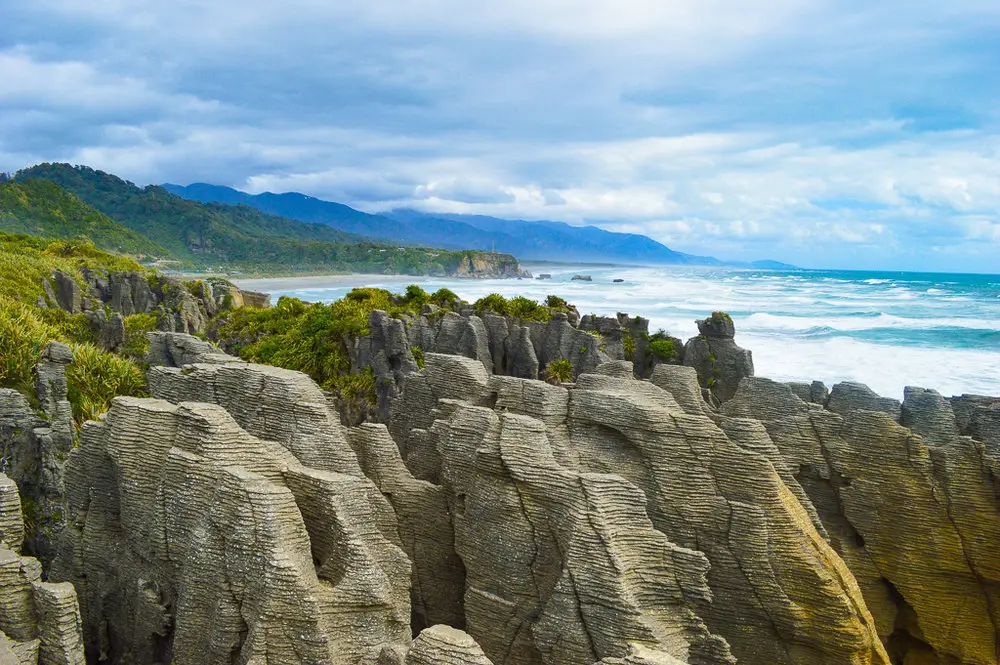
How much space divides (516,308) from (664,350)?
691 cm

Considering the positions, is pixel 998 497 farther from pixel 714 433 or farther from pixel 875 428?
pixel 714 433

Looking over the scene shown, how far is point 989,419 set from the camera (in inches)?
524

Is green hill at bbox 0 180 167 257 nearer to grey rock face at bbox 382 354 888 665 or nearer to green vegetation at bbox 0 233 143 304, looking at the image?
green vegetation at bbox 0 233 143 304

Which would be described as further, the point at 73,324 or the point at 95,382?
the point at 73,324

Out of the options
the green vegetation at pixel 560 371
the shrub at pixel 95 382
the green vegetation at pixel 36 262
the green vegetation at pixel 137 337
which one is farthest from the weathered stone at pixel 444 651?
the green vegetation at pixel 36 262

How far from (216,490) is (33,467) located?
20.1 feet

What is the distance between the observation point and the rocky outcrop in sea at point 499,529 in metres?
8.05

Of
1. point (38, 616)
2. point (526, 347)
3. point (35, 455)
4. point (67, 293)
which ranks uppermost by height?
point (526, 347)

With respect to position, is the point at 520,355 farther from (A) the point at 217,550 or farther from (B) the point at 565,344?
(A) the point at 217,550

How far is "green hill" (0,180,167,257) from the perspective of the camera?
105000mm

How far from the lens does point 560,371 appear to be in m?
23.0

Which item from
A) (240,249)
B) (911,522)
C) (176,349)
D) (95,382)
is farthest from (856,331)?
(240,249)

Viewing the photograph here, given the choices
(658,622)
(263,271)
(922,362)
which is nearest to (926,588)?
(658,622)

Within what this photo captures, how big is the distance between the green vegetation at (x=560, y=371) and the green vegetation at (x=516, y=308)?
4.80 m
